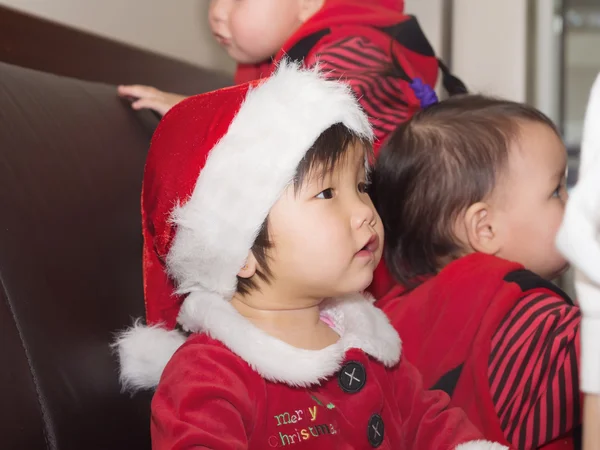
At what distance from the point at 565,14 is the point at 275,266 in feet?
7.45

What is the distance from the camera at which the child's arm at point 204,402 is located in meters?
0.75

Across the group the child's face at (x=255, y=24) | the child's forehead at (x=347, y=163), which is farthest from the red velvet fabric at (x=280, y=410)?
the child's face at (x=255, y=24)

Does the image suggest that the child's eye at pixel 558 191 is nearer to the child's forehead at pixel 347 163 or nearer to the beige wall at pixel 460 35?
the child's forehead at pixel 347 163

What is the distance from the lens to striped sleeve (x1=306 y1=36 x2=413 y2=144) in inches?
48.6

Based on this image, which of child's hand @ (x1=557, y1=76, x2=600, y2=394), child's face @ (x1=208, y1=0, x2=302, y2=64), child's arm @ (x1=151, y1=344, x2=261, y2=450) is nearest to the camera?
child's hand @ (x1=557, y1=76, x2=600, y2=394)

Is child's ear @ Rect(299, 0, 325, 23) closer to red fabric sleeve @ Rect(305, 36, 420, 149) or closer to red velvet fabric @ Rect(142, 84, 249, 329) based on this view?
red fabric sleeve @ Rect(305, 36, 420, 149)

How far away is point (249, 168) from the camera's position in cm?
86

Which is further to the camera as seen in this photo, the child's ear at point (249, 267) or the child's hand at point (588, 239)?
the child's ear at point (249, 267)

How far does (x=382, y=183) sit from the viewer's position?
127 centimetres

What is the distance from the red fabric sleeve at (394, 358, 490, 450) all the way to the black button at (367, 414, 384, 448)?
0.28 ft

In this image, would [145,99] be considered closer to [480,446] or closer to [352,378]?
[352,378]

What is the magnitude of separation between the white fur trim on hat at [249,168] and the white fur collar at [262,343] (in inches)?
2.0

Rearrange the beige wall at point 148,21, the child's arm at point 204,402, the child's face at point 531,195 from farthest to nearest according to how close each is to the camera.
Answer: the beige wall at point 148,21, the child's face at point 531,195, the child's arm at point 204,402

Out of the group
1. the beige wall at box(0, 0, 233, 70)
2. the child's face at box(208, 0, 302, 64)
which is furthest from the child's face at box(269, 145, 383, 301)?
the beige wall at box(0, 0, 233, 70)
